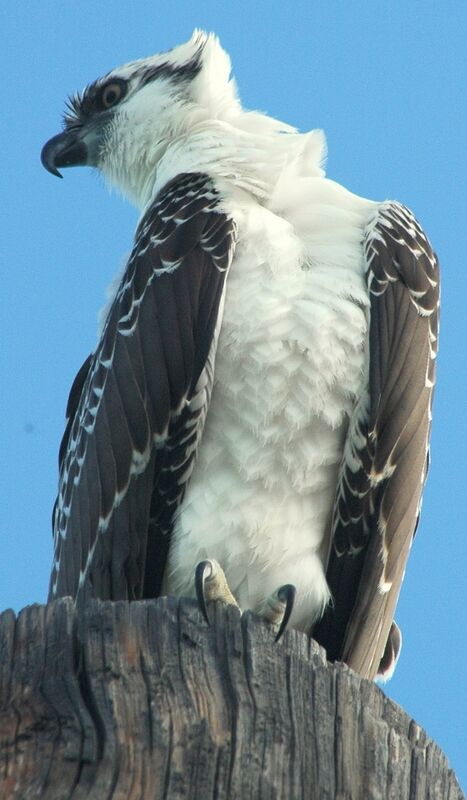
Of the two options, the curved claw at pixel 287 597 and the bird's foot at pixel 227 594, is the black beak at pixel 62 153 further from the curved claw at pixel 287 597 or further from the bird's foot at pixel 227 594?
the curved claw at pixel 287 597

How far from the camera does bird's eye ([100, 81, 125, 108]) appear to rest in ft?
26.5

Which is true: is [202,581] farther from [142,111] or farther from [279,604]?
[142,111]

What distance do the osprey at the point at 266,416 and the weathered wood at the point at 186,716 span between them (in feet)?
5.59

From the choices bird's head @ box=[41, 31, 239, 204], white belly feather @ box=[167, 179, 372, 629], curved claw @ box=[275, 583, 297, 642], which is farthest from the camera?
bird's head @ box=[41, 31, 239, 204]

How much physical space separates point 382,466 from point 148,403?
3.59ft

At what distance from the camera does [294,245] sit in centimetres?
625

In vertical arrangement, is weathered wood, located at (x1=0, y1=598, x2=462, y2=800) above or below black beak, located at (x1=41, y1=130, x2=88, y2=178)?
below

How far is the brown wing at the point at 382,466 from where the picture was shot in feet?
19.7

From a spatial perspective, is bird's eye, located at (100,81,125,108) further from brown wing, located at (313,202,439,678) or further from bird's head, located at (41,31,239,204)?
brown wing, located at (313,202,439,678)

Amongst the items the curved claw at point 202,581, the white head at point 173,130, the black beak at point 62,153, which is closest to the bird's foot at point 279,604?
the curved claw at point 202,581

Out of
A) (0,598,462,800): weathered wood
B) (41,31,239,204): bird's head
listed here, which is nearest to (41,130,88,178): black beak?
(41,31,239,204): bird's head

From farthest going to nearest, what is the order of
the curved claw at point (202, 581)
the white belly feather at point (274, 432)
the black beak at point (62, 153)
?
the black beak at point (62, 153) < the white belly feather at point (274, 432) < the curved claw at point (202, 581)

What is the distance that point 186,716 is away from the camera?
3.84m

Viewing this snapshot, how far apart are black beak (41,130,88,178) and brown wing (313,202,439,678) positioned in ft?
8.66
